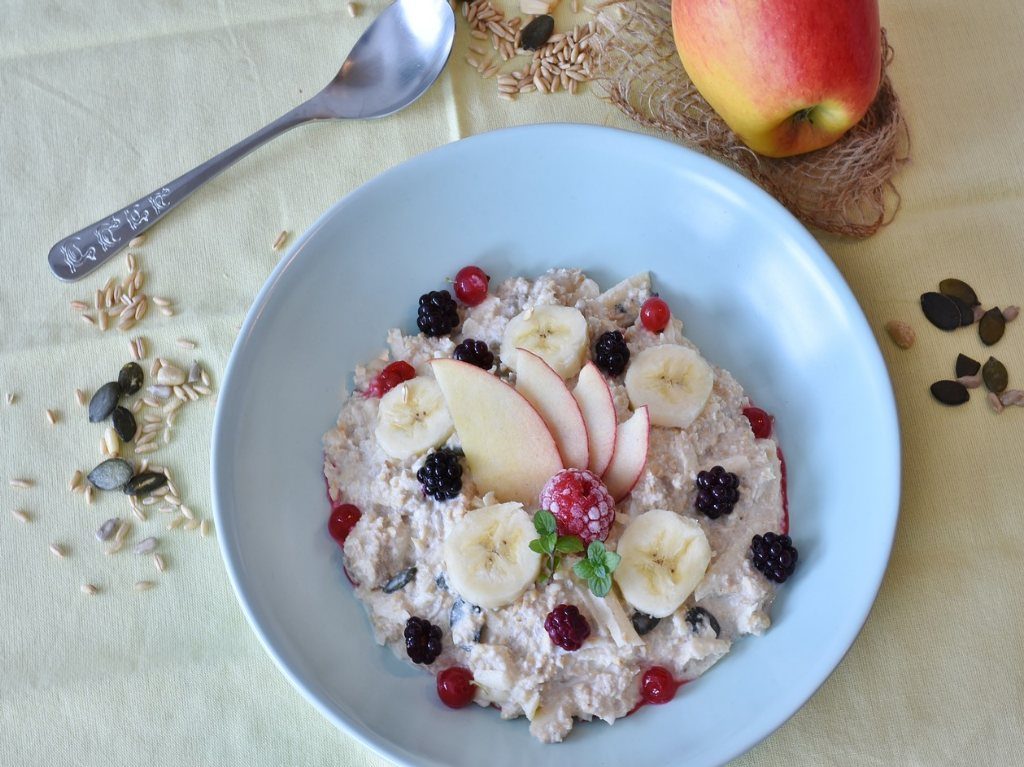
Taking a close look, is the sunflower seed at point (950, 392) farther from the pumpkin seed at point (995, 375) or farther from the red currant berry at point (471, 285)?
the red currant berry at point (471, 285)

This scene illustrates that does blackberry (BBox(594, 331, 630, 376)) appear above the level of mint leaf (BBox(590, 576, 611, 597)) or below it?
above

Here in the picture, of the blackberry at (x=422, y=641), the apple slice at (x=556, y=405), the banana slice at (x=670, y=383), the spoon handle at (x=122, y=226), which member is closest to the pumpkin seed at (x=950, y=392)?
the banana slice at (x=670, y=383)

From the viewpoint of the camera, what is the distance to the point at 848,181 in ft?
6.34

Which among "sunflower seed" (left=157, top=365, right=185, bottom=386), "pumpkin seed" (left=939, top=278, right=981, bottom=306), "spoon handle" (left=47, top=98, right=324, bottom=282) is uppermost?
"spoon handle" (left=47, top=98, right=324, bottom=282)

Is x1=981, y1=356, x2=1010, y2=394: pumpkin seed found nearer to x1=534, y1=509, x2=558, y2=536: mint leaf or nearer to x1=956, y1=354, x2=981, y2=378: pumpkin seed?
x1=956, y1=354, x2=981, y2=378: pumpkin seed

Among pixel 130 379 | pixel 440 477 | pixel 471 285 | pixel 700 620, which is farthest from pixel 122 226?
pixel 700 620

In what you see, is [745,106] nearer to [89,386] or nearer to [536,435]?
[536,435]

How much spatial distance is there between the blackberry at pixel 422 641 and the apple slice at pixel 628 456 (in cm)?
37

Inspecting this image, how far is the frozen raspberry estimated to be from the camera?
1.54m

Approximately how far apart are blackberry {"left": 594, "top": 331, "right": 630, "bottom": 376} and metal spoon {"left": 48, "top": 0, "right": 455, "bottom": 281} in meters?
0.73

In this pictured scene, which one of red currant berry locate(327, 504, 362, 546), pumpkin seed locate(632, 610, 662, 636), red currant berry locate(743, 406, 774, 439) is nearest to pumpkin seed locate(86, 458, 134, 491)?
red currant berry locate(327, 504, 362, 546)

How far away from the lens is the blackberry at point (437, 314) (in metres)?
1.80

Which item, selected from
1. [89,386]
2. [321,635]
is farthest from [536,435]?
[89,386]

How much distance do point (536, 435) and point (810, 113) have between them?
0.86 metres
